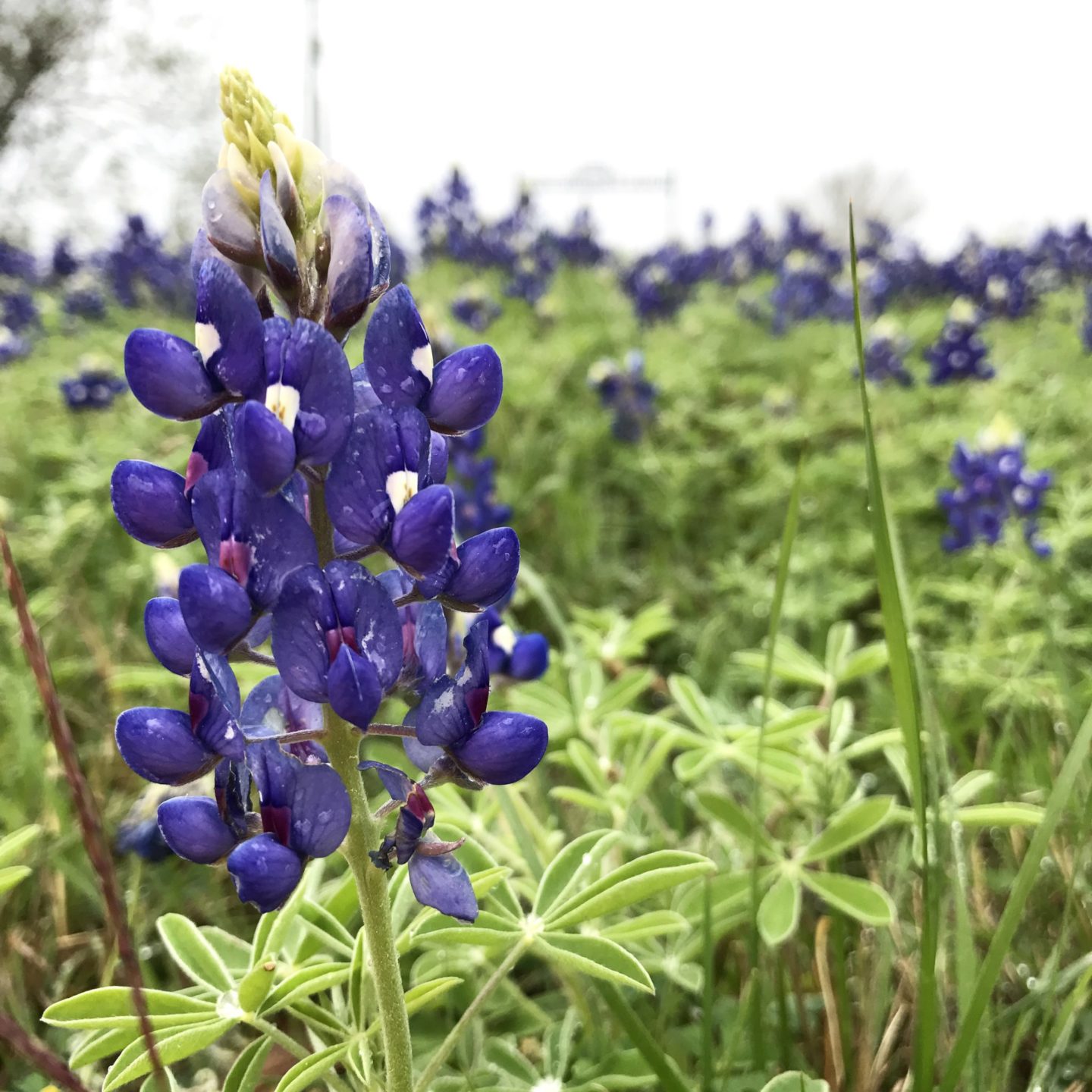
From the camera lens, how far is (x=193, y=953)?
1052mm

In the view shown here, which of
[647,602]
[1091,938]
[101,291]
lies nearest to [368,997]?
[1091,938]

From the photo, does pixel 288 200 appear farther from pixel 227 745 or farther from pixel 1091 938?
pixel 1091 938

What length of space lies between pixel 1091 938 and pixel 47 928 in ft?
5.85

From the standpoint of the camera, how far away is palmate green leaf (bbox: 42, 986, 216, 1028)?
869mm

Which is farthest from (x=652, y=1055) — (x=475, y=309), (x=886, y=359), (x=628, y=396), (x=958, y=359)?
(x=475, y=309)

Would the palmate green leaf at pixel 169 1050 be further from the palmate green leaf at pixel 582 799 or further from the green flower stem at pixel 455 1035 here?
the palmate green leaf at pixel 582 799

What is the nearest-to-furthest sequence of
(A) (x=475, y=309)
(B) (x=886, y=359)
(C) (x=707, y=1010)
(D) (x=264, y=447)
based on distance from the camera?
(D) (x=264, y=447) → (C) (x=707, y=1010) → (B) (x=886, y=359) → (A) (x=475, y=309)

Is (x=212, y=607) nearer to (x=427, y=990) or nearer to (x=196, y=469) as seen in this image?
(x=196, y=469)

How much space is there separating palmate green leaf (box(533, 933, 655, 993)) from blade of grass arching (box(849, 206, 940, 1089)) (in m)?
0.32

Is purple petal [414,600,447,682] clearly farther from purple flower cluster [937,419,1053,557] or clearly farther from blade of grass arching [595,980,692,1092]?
purple flower cluster [937,419,1053,557]

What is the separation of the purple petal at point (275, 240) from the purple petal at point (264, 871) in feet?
1.64

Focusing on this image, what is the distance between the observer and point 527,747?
832 mm

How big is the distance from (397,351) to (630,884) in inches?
23.8

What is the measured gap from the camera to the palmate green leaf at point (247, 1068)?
0.91 metres
